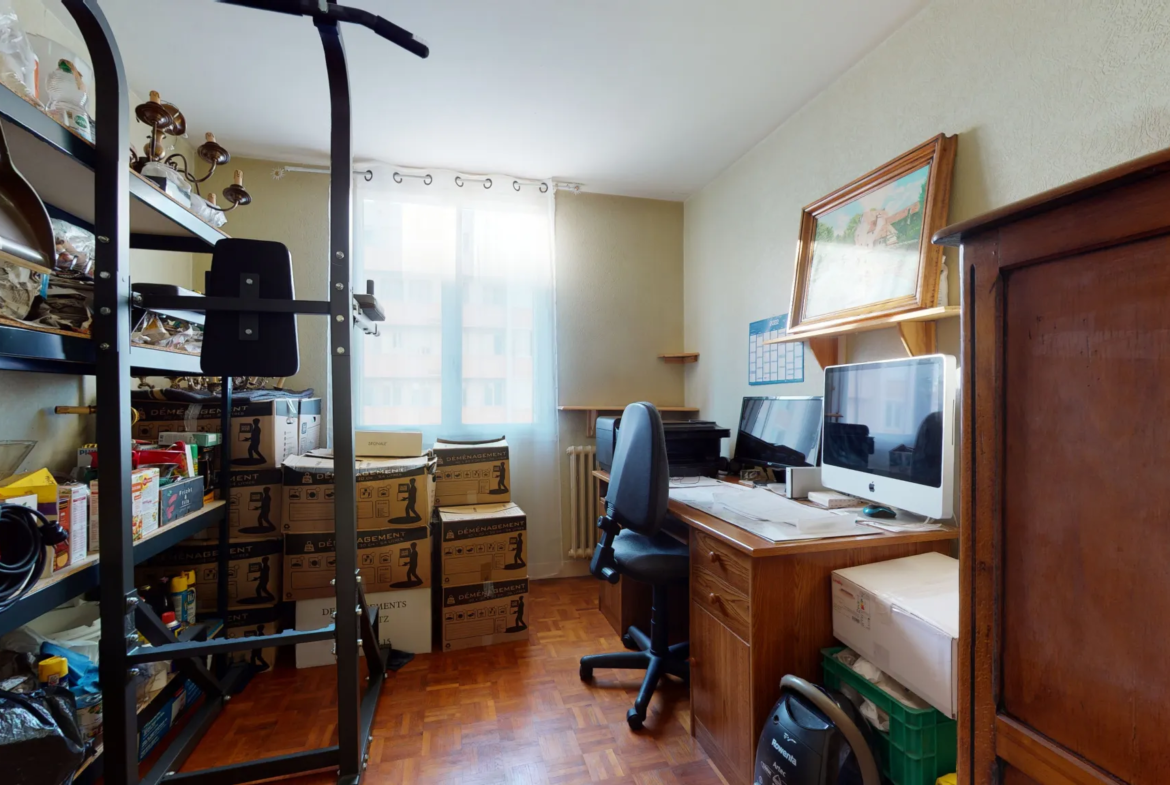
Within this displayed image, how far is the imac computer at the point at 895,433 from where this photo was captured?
132 centimetres

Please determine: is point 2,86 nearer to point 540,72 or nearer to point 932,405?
point 540,72

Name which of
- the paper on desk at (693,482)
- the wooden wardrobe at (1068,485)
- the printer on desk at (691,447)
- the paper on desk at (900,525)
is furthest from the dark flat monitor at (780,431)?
the wooden wardrobe at (1068,485)

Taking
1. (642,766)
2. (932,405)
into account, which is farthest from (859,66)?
(642,766)

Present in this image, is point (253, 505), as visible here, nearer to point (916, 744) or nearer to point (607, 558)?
point (607, 558)

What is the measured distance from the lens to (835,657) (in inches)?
51.7

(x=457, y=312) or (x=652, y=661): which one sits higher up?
(x=457, y=312)

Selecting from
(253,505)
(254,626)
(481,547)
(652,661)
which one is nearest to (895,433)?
(652,661)

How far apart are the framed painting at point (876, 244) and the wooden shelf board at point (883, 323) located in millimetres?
22

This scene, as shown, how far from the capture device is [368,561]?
226 centimetres

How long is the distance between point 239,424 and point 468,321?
129 cm

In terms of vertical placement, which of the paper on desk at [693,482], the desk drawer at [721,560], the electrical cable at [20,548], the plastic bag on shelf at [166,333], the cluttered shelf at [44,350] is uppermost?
the plastic bag on shelf at [166,333]

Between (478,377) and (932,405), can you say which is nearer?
(932,405)

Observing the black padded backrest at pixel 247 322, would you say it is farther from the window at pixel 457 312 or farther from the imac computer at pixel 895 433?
the imac computer at pixel 895 433

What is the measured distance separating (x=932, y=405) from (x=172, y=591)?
8.90 ft
